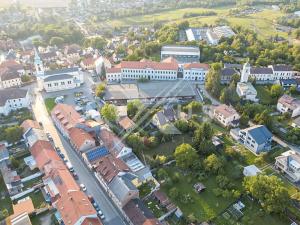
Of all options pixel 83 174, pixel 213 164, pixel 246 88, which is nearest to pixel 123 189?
pixel 83 174

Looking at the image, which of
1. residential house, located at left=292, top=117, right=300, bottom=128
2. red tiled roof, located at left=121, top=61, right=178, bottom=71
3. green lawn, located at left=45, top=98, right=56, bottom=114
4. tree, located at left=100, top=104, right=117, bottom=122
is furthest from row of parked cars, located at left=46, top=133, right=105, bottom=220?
residential house, located at left=292, top=117, right=300, bottom=128

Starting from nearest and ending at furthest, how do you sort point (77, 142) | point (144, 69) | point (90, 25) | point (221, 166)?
point (221, 166) < point (77, 142) < point (144, 69) < point (90, 25)

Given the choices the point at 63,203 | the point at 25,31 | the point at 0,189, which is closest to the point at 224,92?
the point at 63,203

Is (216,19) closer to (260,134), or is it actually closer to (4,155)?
(260,134)

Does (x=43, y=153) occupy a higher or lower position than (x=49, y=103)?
higher

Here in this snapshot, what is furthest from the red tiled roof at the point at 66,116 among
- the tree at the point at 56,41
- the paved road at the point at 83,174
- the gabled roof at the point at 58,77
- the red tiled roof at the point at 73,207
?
the tree at the point at 56,41

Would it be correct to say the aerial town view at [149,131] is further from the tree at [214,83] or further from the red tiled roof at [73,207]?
the tree at [214,83]

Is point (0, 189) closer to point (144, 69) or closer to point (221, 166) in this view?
point (221, 166)

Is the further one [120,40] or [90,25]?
[90,25]
